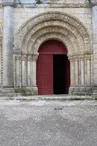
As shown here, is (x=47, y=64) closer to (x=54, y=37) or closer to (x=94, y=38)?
(x=54, y=37)

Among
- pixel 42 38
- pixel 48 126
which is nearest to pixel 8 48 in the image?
pixel 42 38

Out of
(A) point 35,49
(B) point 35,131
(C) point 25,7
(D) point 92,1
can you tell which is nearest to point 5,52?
(A) point 35,49

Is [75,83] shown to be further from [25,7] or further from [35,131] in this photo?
[35,131]

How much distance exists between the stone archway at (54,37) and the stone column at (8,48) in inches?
9.3

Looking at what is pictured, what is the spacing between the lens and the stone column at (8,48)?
9883 mm

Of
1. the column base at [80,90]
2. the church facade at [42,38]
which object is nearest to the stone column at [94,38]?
the church facade at [42,38]

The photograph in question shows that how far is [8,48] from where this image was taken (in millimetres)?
9945

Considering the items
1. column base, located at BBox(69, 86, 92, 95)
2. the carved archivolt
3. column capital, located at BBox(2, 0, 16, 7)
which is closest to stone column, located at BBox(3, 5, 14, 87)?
column capital, located at BBox(2, 0, 16, 7)

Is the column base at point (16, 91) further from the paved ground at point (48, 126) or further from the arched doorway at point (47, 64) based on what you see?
the paved ground at point (48, 126)

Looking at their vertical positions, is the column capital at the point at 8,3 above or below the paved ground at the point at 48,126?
above

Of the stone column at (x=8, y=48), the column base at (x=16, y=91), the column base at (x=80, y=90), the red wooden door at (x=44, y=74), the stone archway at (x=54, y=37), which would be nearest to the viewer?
the column base at (x=16, y=91)

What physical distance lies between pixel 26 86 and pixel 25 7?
335 cm

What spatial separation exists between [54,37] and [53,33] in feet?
0.60

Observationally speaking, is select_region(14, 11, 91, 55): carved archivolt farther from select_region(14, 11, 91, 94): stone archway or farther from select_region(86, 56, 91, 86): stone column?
select_region(86, 56, 91, 86): stone column
